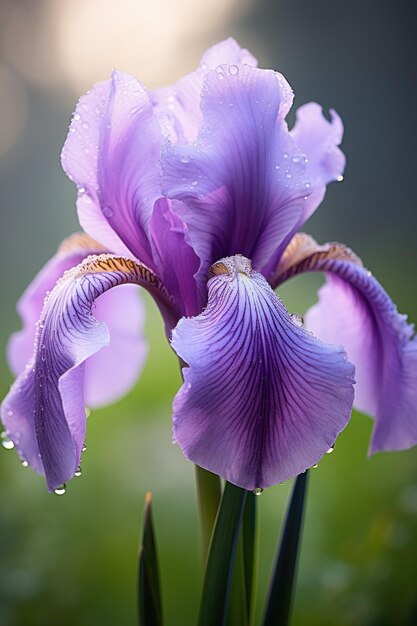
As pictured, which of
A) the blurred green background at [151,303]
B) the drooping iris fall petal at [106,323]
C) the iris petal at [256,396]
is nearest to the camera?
the iris petal at [256,396]

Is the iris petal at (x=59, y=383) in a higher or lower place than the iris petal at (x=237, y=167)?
lower

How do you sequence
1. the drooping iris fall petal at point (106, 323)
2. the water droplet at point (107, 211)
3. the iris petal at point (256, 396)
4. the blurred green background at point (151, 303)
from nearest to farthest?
the iris petal at point (256, 396), the water droplet at point (107, 211), the drooping iris fall petal at point (106, 323), the blurred green background at point (151, 303)

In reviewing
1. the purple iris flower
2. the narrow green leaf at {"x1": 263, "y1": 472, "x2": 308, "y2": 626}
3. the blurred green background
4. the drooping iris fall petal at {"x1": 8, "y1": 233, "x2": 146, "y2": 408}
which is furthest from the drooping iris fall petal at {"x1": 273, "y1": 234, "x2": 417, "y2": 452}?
the blurred green background

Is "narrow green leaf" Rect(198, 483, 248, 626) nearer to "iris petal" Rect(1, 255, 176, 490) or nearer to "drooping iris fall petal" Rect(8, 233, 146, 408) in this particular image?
"iris petal" Rect(1, 255, 176, 490)

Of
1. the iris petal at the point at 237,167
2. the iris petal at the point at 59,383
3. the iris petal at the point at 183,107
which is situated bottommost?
the iris petal at the point at 59,383

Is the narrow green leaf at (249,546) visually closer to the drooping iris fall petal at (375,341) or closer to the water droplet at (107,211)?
the drooping iris fall petal at (375,341)

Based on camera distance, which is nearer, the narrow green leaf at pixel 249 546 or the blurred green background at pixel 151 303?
the narrow green leaf at pixel 249 546

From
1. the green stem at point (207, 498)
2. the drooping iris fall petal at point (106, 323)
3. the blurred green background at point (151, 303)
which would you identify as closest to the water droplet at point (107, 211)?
the drooping iris fall petal at point (106, 323)

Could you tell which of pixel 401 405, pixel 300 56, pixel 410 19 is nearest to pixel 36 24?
pixel 300 56
